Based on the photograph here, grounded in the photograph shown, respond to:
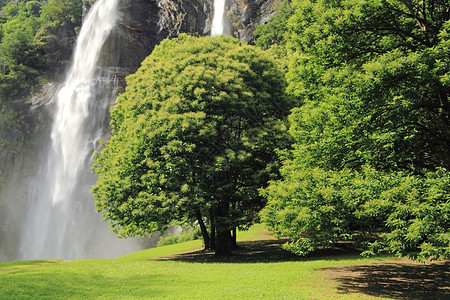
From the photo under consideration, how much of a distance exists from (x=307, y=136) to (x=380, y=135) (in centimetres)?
378

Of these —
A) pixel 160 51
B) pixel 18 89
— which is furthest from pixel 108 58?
pixel 160 51

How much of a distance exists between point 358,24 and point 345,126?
12.2 feet

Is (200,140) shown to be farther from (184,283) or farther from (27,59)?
(27,59)

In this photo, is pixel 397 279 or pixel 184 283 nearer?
pixel 184 283

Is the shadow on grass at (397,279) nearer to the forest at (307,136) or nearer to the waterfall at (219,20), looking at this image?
the forest at (307,136)

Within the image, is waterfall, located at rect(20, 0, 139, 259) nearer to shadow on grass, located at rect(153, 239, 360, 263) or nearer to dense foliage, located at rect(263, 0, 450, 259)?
shadow on grass, located at rect(153, 239, 360, 263)

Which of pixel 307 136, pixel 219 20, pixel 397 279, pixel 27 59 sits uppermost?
pixel 219 20

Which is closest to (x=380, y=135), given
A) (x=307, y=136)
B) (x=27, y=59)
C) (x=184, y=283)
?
(x=307, y=136)

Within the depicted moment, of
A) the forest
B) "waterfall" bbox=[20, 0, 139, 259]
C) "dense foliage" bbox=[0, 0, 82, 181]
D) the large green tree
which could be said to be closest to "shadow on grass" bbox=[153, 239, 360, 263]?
the large green tree

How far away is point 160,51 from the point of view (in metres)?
25.9

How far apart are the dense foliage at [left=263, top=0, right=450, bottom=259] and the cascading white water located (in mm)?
48426

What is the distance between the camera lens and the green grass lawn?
11.3 metres

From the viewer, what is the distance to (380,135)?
33.8 ft

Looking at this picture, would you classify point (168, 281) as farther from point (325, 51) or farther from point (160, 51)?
point (160, 51)
